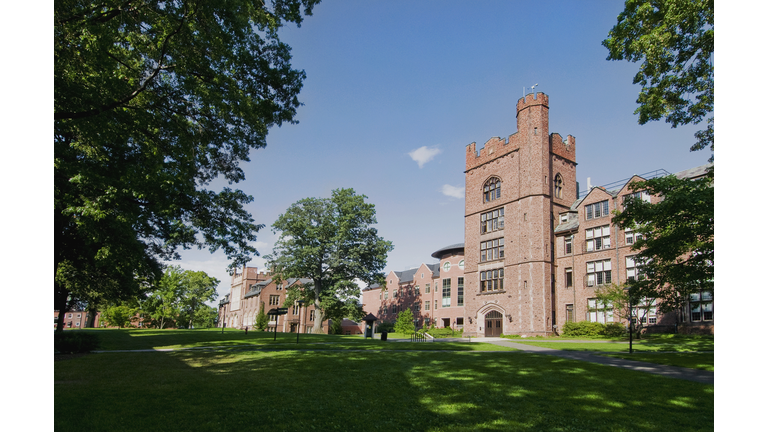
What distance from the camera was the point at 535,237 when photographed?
40.2 meters

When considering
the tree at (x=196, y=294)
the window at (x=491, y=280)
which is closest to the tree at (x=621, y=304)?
the window at (x=491, y=280)

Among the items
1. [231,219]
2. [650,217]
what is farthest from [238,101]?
[650,217]

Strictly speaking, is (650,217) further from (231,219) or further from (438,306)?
(438,306)

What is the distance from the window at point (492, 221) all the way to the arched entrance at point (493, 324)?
8546 mm

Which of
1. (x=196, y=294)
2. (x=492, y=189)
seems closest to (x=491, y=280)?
(x=492, y=189)

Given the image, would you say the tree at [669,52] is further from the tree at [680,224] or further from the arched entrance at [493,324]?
the arched entrance at [493,324]

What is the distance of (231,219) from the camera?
17156 mm

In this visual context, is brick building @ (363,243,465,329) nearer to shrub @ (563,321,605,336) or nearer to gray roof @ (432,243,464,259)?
gray roof @ (432,243,464,259)

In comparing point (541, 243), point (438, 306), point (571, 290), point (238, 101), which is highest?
point (238, 101)

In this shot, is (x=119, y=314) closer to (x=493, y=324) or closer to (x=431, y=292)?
(x=431, y=292)

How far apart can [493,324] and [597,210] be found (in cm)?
1465

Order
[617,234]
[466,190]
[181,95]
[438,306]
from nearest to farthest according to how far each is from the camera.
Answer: [181,95]
[617,234]
[466,190]
[438,306]

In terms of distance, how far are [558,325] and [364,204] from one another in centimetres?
2390

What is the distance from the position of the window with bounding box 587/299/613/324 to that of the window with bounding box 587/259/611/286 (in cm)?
171
